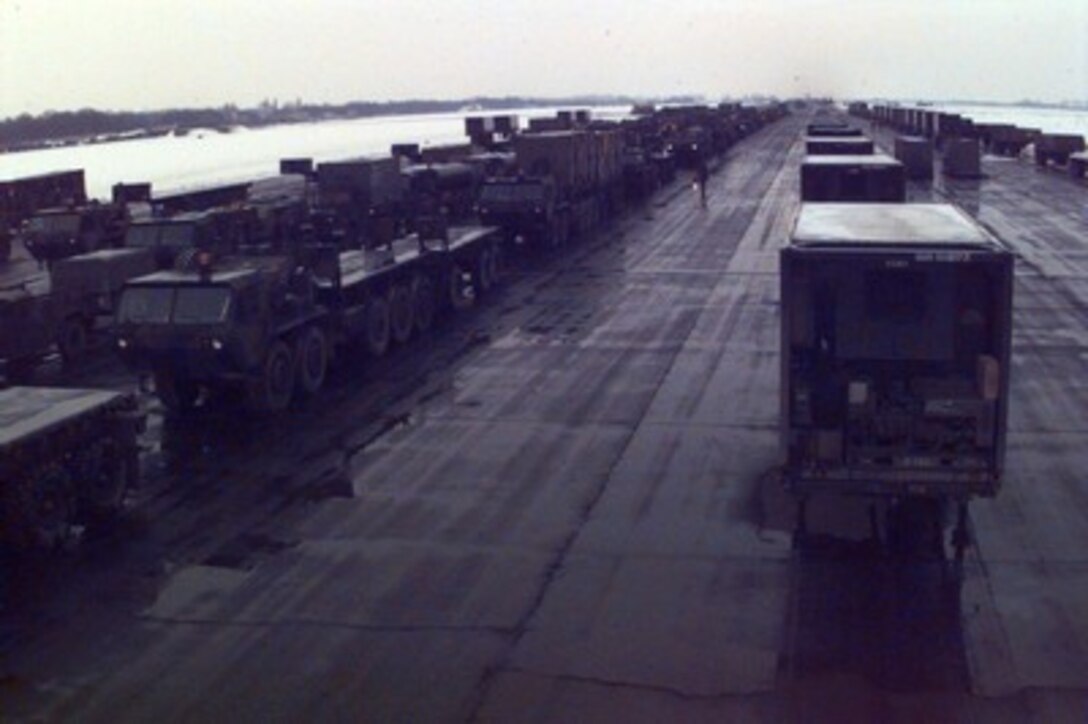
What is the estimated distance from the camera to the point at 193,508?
15.7 metres

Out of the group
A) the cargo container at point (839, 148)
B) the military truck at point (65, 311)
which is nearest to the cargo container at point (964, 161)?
the cargo container at point (839, 148)

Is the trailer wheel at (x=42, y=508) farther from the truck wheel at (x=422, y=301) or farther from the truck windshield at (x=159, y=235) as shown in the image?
the truck windshield at (x=159, y=235)

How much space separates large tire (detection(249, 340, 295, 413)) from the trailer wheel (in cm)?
540

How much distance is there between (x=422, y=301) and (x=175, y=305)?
8.95 metres

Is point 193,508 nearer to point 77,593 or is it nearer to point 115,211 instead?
point 77,593

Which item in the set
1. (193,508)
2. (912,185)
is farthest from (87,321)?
(912,185)

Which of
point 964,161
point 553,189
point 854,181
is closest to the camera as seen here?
point 854,181

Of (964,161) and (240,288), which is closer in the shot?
(240,288)

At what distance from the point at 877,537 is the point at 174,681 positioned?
25.8 ft

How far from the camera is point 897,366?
14.3m

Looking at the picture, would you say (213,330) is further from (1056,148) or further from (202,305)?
(1056,148)

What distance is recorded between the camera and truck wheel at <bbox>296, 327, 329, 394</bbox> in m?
21.3

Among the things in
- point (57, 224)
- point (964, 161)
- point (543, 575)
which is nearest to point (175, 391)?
point (543, 575)

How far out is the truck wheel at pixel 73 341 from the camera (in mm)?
26219
